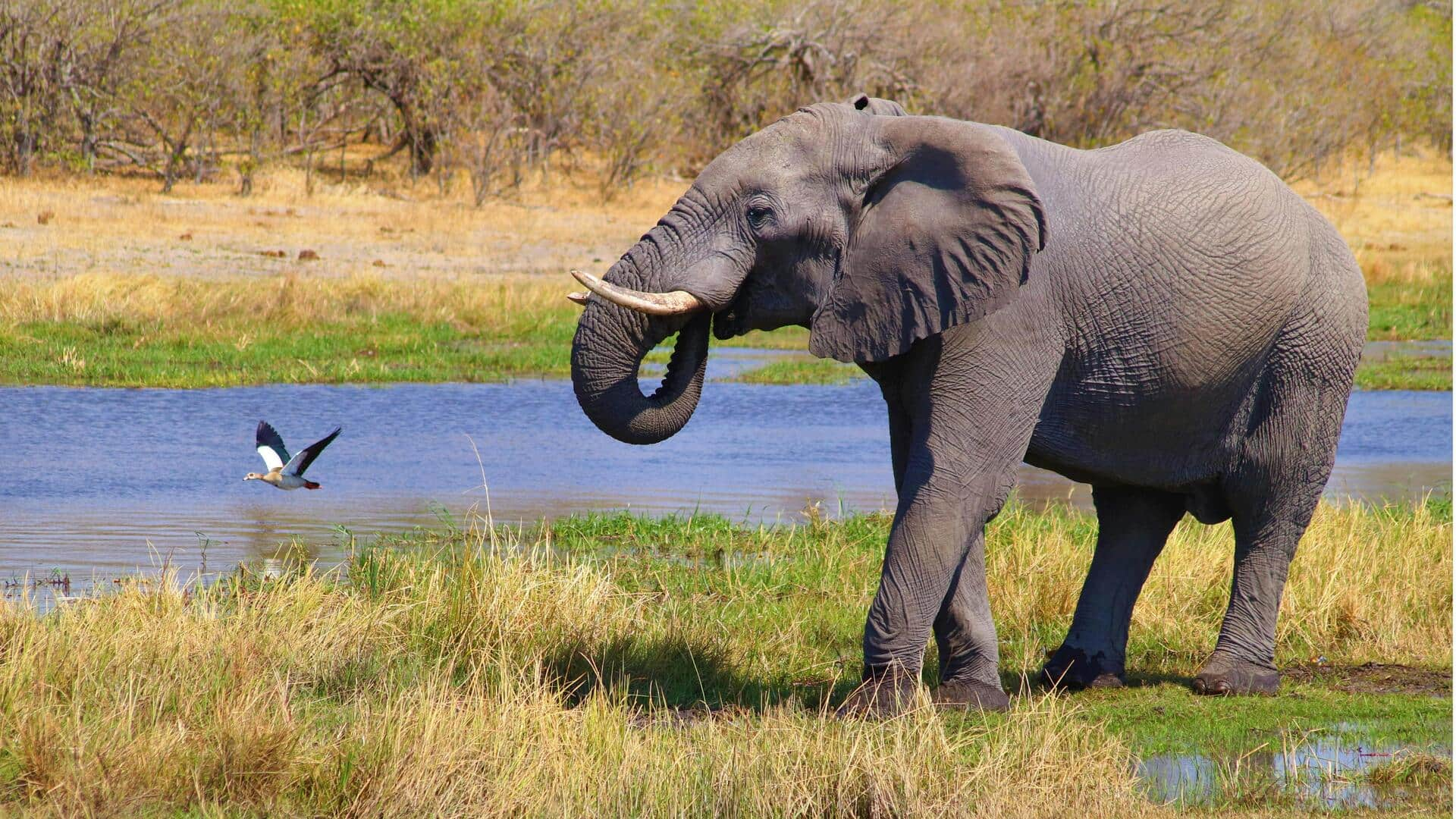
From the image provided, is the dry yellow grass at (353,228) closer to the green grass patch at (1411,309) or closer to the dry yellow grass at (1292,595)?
the green grass patch at (1411,309)

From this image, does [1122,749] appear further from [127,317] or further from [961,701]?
[127,317]

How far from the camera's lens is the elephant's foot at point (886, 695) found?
5949mm

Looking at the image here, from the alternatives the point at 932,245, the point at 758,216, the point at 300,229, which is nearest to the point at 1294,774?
the point at 932,245

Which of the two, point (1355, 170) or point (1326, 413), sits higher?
point (1355, 170)

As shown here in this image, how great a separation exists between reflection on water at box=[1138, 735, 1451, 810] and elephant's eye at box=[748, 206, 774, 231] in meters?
2.07

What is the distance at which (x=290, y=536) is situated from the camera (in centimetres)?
984

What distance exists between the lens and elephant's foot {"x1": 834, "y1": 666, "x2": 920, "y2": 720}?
5949 mm

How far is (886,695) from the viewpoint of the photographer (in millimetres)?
5992

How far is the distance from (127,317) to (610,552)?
9.85 meters

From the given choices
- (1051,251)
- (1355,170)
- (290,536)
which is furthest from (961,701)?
(1355,170)

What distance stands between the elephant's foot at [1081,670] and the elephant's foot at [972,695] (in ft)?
2.27

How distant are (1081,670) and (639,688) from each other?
1.80m

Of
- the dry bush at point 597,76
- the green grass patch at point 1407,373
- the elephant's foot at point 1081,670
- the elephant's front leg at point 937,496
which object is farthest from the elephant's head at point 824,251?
the dry bush at point 597,76

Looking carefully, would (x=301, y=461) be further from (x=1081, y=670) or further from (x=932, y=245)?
(x=932, y=245)
